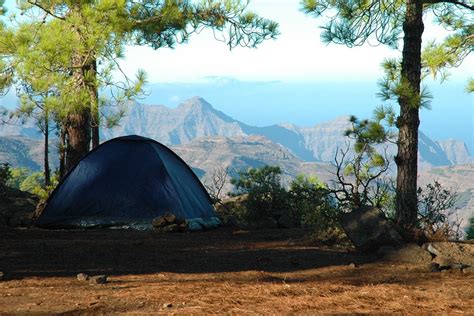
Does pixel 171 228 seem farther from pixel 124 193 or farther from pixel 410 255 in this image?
pixel 410 255

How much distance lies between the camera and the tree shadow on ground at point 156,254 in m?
7.79

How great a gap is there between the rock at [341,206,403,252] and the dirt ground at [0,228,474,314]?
247 millimetres

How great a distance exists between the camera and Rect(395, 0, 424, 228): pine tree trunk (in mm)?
10523

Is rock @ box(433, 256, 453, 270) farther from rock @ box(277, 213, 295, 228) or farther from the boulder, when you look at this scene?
rock @ box(277, 213, 295, 228)

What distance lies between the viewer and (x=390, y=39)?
40.5ft

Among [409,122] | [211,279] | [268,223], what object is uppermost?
[409,122]

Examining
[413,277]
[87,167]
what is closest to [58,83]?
[87,167]

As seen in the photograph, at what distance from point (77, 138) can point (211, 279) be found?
34.8 feet

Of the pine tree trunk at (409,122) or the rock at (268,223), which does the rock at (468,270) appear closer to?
the pine tree trunk at (409,122)

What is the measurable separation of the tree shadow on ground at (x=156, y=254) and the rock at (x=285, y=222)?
6.03 feet

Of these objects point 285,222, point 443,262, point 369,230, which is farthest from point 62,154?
point 443,262

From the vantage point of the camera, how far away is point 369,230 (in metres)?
8.93

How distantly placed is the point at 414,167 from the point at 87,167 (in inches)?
280

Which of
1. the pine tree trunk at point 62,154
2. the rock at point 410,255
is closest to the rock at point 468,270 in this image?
the rock at point 410,255
